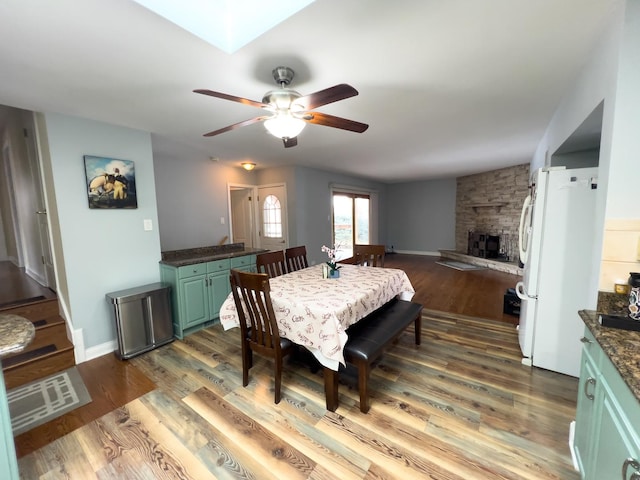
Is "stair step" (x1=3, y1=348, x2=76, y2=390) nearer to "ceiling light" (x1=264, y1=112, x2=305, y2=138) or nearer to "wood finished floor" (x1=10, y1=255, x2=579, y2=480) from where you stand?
"wood finished floor" (x1=10, y1=255, x2=579, y2=480)

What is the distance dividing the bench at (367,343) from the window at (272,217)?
320 centimetres

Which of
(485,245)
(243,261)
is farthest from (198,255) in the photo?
(485,245)

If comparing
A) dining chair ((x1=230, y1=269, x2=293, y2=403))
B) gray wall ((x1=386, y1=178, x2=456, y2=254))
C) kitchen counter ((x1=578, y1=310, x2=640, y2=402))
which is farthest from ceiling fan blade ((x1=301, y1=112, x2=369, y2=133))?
gray wall ((x1=386, y1=178, x2=456, y2=254))

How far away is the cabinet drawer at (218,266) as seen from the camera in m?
3.30

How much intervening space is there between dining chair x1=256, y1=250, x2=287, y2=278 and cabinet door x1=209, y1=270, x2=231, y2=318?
77cm

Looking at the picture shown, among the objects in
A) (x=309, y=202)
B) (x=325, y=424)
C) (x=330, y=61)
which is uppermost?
(x=330, y=61)

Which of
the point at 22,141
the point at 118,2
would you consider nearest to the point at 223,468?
the point at 118,2

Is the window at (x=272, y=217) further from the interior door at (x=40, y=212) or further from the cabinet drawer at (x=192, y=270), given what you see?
the interior door at (x=40, y=212)

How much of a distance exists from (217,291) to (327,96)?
2.77m

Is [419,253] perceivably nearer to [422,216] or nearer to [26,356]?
[422,216]

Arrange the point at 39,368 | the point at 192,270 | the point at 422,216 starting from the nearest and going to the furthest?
1. the point at 39,368
2. the point at 192,270
3. the point at 422,216

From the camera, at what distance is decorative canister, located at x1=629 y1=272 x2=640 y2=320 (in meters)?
1.22

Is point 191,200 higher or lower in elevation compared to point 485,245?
higher

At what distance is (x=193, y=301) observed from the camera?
3.11 meters
